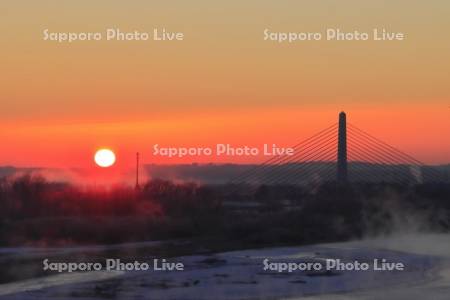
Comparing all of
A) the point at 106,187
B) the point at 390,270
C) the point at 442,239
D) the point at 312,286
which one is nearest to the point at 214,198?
the point at 106,187

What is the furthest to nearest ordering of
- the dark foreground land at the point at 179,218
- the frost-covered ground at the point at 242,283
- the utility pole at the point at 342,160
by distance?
the utility pole at the point at 342,160, the dark foreground land at the point at 179,218, the frost-covered ground at the point at 242,283

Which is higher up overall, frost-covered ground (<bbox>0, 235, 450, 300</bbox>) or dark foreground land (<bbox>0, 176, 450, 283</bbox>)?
dark foreground land (<bbox>0, 176, 450, 283</bbox>)

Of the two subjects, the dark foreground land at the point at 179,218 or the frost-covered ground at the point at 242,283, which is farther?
the dark foreground land at the point at 179,218

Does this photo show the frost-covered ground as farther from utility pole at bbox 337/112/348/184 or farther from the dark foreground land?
utility pole at bbox 337/112/348/184

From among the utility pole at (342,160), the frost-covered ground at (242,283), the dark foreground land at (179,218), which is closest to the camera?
the frost-covered ground at (242,283)

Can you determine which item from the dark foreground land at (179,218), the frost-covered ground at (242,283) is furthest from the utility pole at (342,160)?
the frost-covered ground at (242,283)

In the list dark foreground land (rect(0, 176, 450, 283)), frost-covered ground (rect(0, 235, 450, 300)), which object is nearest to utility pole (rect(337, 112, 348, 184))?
dark foreground land (rect(0, 176, 450, 283))

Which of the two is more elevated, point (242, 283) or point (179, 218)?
point (179, 218)

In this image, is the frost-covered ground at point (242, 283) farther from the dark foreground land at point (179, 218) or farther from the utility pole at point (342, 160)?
the utility pole at point (342, 160)

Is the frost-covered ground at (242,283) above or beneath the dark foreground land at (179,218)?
beneath
